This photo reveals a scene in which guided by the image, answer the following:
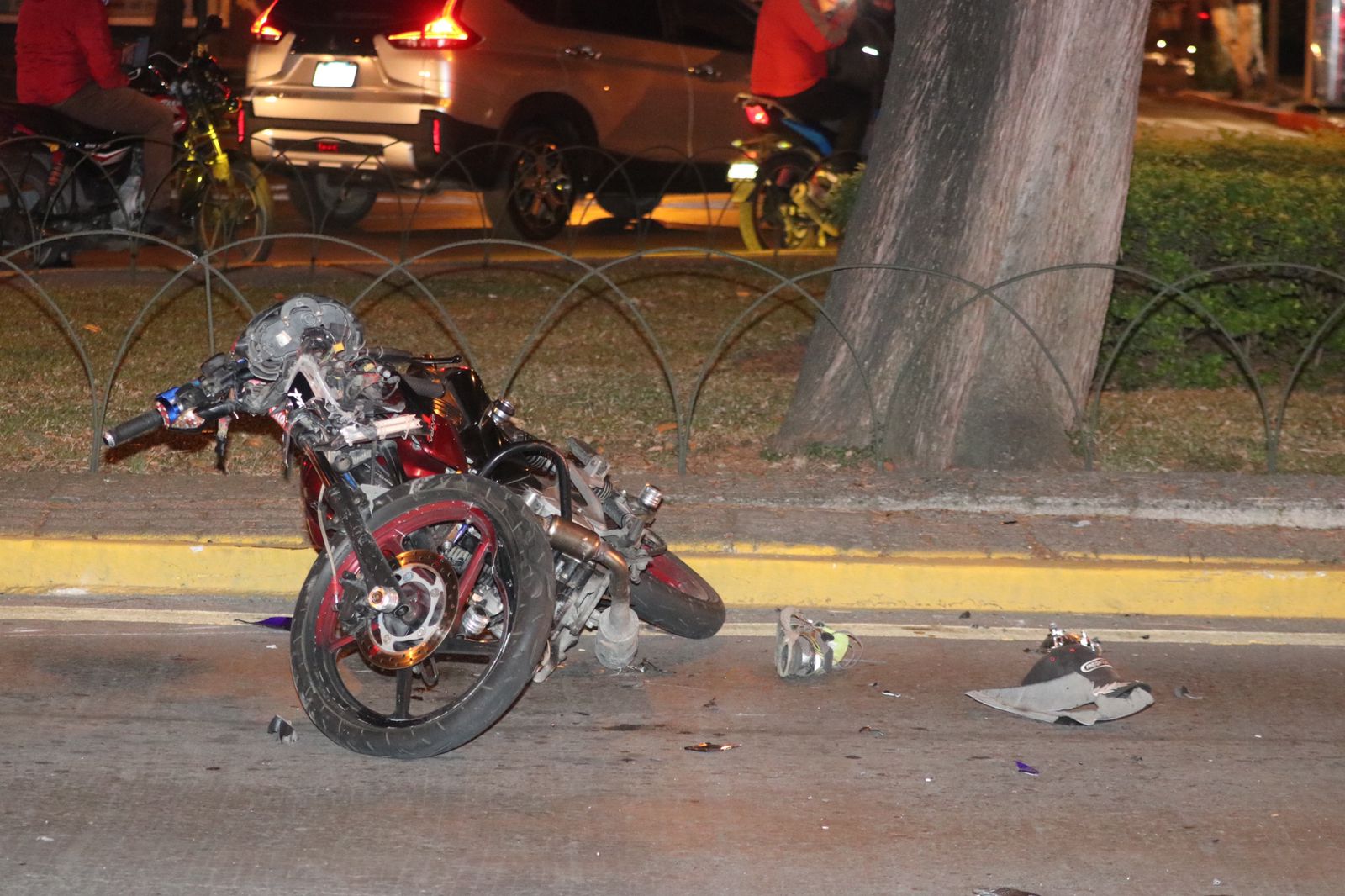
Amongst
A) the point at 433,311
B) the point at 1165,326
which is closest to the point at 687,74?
the point at 433,311

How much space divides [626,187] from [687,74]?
1.14m

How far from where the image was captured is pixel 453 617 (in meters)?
4.58

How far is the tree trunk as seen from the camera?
7.36 meters

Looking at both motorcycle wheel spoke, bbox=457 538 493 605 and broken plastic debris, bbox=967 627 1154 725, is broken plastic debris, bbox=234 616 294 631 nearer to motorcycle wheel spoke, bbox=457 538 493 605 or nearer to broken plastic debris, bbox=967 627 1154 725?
motorcycle wheel spoke, bbox=457 538 493 605

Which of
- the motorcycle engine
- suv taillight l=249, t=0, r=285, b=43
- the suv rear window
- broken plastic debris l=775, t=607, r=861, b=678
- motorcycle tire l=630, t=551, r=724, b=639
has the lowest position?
broken plastic debris l=775, t=607, r=861, b=678

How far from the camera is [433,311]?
11.1 metres

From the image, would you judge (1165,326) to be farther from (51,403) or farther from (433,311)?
(51,403)

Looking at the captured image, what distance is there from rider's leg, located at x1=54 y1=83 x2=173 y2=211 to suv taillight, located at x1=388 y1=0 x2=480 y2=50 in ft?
6.61

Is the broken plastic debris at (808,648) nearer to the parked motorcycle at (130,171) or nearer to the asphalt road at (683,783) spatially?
the asphalt road at (683,783)

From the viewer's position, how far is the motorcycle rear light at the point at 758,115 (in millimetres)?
13875

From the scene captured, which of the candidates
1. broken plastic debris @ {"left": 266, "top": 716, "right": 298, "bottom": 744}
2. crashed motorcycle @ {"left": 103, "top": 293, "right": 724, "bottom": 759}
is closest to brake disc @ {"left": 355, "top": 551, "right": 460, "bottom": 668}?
crashed motorcycle @ {"left": 103, "top": 293, "right": 724, "bottom": 759}

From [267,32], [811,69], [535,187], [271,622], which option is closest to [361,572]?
[271,622]

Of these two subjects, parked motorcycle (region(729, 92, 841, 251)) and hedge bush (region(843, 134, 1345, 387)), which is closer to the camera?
hedge bush (region(843, 134, 1345, 387))

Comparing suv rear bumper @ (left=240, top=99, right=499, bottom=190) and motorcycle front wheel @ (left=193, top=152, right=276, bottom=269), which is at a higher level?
suv rear bumper @ (left=240, top=99, right=499, bottom=190)
